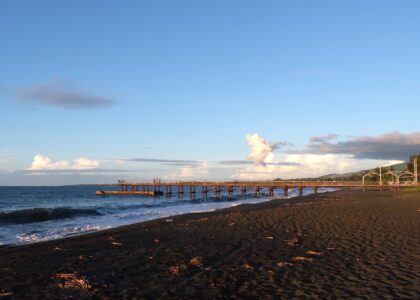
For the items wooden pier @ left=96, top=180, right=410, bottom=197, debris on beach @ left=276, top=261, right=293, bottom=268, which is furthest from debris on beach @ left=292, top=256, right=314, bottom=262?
wooden pier @ left=96, top=180, right=410, bottom=197

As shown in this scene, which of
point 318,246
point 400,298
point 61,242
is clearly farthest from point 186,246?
point 400,298

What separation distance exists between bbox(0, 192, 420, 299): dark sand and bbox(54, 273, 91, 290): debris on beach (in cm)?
2

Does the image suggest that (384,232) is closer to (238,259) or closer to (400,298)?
(238,259)

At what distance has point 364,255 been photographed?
10.6 metres

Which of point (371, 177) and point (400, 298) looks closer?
point (400, 298)

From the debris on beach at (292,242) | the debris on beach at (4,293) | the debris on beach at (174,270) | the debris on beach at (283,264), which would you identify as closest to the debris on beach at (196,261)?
the debris on beach at (174,270)

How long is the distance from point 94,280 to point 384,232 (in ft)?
36.5

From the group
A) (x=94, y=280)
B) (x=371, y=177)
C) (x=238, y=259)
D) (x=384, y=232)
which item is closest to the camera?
(x=94, y=280)

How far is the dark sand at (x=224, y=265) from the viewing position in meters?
7.62

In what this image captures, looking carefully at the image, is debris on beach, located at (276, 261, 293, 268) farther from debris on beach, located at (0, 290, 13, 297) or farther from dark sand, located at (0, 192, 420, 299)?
debris on beach, located at (0, 290, 13, 297)

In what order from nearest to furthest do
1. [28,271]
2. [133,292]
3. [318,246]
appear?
[133,292]
[28,271]
[318,246]

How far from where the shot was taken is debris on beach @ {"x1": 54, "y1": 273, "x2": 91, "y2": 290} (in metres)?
8.10

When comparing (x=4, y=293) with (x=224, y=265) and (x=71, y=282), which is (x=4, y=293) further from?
(x=224, y=265)

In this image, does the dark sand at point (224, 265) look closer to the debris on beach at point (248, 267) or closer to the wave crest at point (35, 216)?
the debris on beach at point (248, 267)
